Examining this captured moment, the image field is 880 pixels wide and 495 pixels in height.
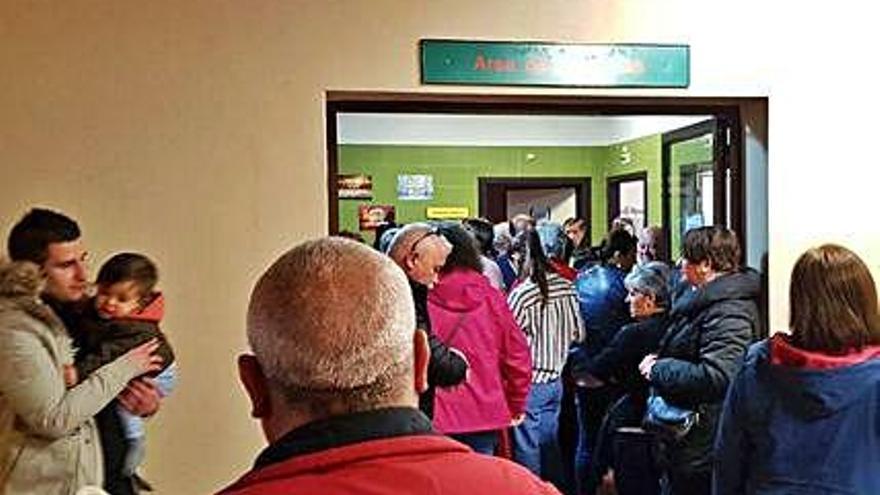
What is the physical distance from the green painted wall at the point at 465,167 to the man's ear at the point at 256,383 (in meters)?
6.61

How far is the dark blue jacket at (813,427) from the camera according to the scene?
Answer: 246 centimetres

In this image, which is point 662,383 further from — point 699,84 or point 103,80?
point 103,80

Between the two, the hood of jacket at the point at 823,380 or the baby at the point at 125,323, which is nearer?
the hood of jacket at the point at 823,380

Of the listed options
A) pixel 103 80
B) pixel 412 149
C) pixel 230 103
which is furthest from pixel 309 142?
pixel 412 149

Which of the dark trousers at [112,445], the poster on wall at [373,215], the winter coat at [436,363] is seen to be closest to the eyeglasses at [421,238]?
the winter coat at [436,363]

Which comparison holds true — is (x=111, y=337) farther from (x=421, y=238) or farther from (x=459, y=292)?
(x=459, y=292)

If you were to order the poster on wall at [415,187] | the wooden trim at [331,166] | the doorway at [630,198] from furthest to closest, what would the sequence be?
1. the poster on wall at [415,187]
2. the doorway at [630,198]
3. the wooden trim at [331,166]

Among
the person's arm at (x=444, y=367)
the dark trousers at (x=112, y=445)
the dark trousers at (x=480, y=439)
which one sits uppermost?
the person's arm at (x=444, y=367)

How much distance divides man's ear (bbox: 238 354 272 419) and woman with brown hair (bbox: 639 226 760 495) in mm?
2376

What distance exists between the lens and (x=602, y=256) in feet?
17.3

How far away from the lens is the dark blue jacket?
97.0 inches

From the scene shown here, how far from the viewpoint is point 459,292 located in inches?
145

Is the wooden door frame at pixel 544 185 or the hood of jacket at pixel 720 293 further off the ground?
the wooden door frame at pixel 544 185

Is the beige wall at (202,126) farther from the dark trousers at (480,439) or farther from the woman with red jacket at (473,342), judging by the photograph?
the dark trousers at (480,439)
